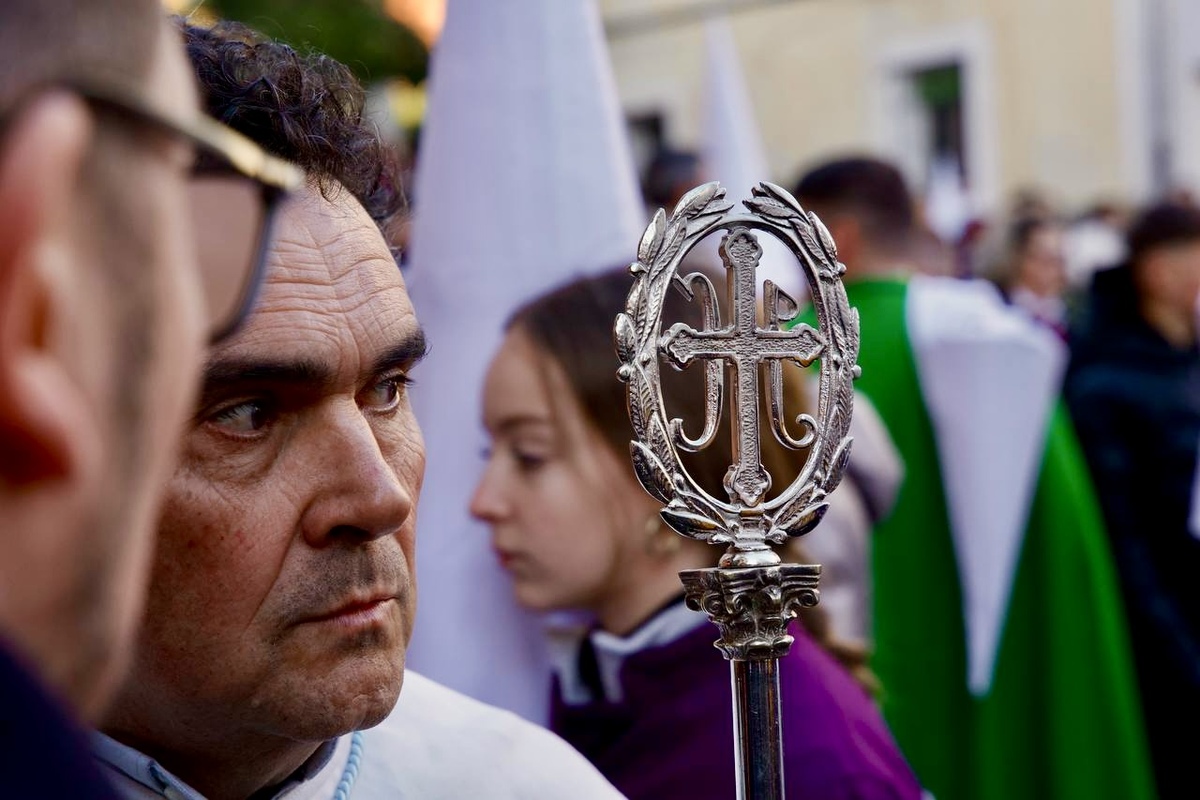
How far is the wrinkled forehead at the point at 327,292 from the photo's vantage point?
153 centimetres

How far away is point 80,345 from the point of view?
2.53 feet

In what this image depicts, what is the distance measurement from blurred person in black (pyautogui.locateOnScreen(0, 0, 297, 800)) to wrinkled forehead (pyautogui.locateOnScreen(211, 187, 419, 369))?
0.65m

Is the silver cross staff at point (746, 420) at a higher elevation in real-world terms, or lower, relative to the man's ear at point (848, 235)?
lower

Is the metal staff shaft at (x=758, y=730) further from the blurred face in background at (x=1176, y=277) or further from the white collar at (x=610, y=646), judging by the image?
the blurred face in background at (x=1176, y=277)

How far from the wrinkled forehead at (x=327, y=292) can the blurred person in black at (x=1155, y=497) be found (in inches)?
156

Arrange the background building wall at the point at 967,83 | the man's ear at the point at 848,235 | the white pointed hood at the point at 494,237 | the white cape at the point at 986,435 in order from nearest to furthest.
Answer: the white pointed hood at the point at 494,237
the white cape at the point at 986,435
the man's ear at the point at 848,235
the background building wall at the point at 967,83

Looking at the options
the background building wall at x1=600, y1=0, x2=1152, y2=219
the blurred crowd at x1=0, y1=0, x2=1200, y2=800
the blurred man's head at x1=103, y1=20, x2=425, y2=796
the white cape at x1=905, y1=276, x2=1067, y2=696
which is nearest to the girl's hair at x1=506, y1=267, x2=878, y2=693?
the blurred crowd at x1=0, y1=0, x2=1200, y2=800

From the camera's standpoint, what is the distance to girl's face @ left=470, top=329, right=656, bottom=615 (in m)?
2.64

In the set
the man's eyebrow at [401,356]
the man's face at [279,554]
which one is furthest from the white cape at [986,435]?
the man's face at [279,554]

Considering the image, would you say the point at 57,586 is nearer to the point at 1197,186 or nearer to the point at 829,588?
the point at 829,588

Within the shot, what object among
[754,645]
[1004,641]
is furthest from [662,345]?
[1004,641]

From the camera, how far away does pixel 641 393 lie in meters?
1.37

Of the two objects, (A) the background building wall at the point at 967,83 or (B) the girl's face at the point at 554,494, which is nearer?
(B) the girl's face at the point at 554,494

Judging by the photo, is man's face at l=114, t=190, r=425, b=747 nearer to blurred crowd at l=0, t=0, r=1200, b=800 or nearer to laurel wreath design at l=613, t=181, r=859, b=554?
Result: blurred crowd at l=0, t=0, r=1200, b=800
